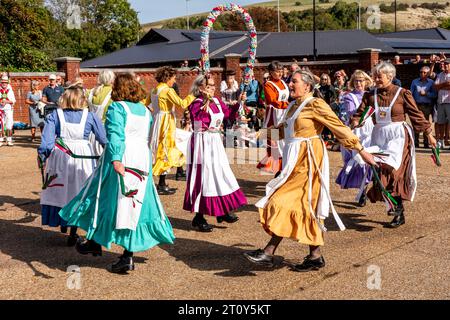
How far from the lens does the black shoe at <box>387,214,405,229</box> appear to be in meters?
7.20

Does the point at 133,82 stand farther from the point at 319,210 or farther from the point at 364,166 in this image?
the point at 364,166

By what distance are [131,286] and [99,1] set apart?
7281cm

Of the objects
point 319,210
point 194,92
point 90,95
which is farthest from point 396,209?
point 90,95

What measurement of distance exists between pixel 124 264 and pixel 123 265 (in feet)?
0.04

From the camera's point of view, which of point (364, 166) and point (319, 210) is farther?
point (364, 166)

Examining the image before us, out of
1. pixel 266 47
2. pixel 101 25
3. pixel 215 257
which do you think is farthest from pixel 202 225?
pixel 101 25

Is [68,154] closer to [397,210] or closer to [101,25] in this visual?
[397,210]

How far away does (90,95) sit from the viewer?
30.4ft

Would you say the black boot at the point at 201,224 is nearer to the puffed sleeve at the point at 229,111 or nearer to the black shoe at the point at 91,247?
the puffed sleeve at the point at 229,111

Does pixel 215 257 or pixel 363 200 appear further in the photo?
pixel 363 200

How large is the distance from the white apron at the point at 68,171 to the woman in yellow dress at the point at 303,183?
7.20 ft

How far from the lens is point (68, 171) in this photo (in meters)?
6.61

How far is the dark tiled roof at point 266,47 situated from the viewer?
4022 centimetres

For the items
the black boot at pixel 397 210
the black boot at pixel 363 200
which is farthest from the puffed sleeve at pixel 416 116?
the black boot at pixel 363 200
